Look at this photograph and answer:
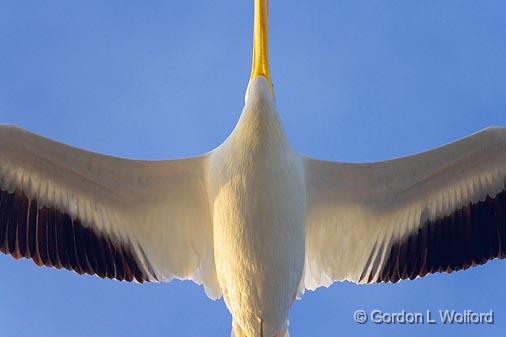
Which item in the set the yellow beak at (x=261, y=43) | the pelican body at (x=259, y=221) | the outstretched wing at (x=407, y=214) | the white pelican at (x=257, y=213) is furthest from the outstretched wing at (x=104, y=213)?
the outstretched wing at (x=407, y=214)

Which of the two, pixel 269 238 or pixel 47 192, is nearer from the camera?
pixel 269 238

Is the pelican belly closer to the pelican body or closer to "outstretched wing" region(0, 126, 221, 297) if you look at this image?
the pelican body

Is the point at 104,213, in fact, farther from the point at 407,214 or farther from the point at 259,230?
the point at 407,214

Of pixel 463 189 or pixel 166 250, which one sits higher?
pixel 463 189

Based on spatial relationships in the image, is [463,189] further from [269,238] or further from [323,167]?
[269,238]

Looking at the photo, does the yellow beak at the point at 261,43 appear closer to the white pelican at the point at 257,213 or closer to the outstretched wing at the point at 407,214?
the white pelican at the point at 257,213

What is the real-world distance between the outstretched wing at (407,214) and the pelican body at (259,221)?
2.92 ft

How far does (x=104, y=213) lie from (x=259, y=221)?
2153 millimetres

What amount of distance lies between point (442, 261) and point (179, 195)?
3.27 metres

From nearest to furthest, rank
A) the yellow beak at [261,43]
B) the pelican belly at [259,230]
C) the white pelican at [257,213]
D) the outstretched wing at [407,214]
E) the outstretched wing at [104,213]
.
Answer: the pelican belly at [259,230]
the white pelican at [257,213]
the outstretched wing at [104,213]
the outstretched wing at [407,214]
the yellow beak at [261,43]

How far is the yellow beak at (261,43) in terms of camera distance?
13656 millimetres

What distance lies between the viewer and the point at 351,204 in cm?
1384

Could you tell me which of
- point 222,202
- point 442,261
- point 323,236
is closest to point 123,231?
point 222,202

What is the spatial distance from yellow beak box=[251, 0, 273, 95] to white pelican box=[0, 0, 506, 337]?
2cm
